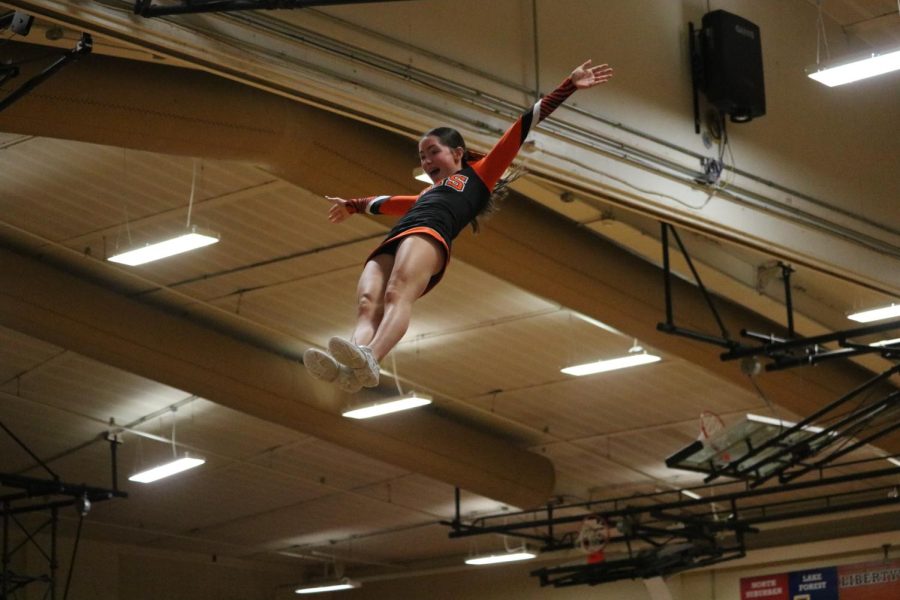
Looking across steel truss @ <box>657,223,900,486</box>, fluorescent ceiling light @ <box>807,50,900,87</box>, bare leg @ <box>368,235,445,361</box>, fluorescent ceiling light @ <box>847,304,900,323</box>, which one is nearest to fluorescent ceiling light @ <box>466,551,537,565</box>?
steel truss @ <box>657,223,900,486</box>

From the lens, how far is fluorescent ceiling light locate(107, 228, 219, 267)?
1165 centimetres

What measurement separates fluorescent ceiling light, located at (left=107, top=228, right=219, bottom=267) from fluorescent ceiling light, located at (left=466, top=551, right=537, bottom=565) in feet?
40.8

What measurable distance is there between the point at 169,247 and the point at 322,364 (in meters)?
6.89

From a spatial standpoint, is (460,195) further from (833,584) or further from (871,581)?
(833,584)

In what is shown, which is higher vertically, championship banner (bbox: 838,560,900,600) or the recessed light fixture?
the recessed light fixture

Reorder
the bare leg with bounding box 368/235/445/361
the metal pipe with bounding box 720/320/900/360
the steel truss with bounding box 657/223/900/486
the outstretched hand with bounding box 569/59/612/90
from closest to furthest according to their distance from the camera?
the bare leg with bounding box 368/235/445/361 → the outstretched hand with bounding box 569/59/612/90 → the metal pipe with bounding box 720/320/900/360 → the steel truss with bounding box 657/223/900/486

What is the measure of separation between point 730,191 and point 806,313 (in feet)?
12.7

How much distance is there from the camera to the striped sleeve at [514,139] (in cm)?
609

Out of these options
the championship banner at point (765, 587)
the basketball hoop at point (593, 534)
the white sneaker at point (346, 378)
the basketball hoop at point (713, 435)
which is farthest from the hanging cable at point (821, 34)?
the championship banner at point (765, 587)

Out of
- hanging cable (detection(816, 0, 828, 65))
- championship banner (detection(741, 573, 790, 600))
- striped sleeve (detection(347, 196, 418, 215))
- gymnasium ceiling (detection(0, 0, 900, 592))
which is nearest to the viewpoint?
striped sleeve (detection(347, 196, 418, 215))

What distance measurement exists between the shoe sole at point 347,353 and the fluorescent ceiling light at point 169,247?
21.2 feet

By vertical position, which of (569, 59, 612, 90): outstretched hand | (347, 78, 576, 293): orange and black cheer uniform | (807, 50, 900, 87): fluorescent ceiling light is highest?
(807, 50, 900, 87): fluorescent ceiling light

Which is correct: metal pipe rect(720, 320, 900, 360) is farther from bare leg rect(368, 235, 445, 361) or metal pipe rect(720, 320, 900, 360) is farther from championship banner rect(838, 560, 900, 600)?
championship banner rect(838, 560, 900, 600)

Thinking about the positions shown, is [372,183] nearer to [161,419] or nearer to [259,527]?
[161,419]
